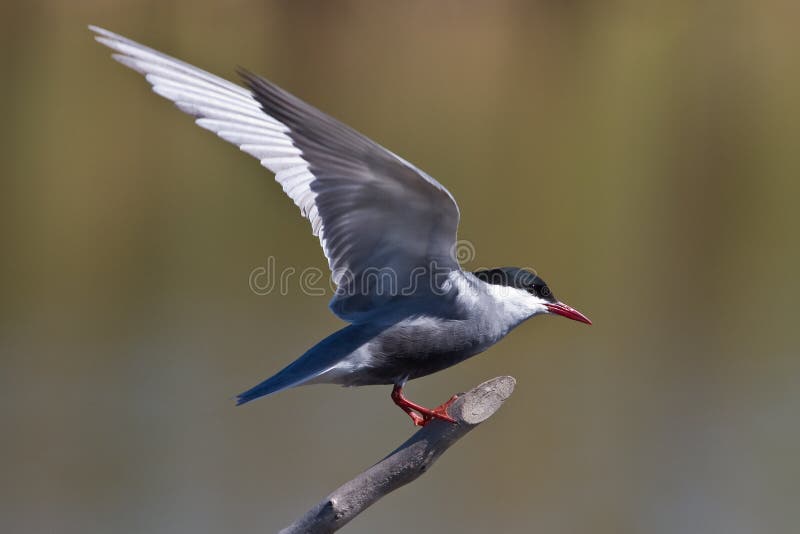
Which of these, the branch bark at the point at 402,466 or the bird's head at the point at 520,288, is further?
the bird's head at the point at 520,288

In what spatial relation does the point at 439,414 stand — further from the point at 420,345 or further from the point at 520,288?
the point at 520,288

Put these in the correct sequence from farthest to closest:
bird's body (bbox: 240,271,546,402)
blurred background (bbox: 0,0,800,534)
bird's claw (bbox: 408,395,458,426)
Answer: blurred background (bbox: 0,0,800,534), bird's body (bbox: 240,271,546,402), bird's claw (bbox: 408,395,458,426)

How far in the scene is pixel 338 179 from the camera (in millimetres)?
2709

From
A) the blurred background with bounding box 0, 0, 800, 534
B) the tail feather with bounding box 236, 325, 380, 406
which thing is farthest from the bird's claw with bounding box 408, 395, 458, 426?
the blurred background with bounding box 0, 0, 800, 534

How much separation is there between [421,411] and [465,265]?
3505 millimetres

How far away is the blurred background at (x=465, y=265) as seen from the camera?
15.5 feet

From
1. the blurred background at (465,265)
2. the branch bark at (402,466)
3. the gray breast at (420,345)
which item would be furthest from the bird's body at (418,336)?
the blurred background at (465,265)

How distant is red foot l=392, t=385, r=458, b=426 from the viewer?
8.32 feet

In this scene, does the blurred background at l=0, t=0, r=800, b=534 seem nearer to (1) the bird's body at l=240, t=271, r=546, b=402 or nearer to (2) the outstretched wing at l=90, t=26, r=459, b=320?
(1) the bird's body at l=240, t=271, r=546, b=402

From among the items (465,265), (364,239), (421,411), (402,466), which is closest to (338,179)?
(364,239)

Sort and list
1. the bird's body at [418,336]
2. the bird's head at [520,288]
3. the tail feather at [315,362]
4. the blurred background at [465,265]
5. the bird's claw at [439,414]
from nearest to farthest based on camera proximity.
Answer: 1. the bird's claw at [439,414]
2. the tail feather at [315,362]
3. the bird's body at [418,336]
4. the bird's head at [520,288]
5. the blurred background at [465,265]

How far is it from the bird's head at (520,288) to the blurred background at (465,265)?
1661mm

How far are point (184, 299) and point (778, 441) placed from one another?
3425mm

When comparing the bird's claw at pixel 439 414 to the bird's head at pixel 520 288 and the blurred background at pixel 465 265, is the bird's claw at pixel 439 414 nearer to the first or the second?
the bird's head at pixel 520 288
